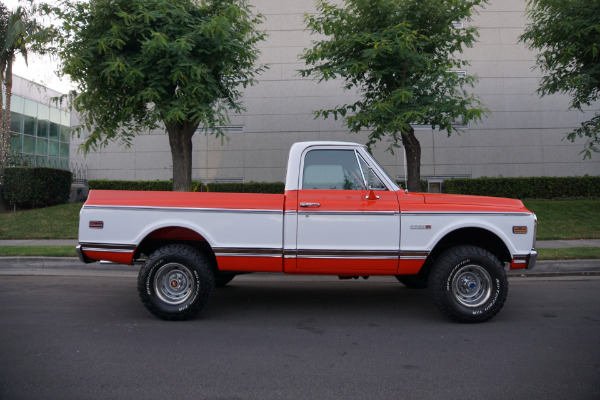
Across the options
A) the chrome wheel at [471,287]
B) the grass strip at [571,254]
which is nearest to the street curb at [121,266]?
the grass strip at [571,254]

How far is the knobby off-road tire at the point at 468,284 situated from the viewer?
496 cm

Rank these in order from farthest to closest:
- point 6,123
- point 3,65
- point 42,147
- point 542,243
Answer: point 42,147 → point 6,123 → point 3,65 → point 542,243

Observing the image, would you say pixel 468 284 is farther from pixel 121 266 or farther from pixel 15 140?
pixel 15 140

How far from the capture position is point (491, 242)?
5527 mm

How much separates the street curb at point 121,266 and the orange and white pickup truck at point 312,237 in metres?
3.81

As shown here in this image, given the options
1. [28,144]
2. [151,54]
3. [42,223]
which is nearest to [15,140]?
[28,144]

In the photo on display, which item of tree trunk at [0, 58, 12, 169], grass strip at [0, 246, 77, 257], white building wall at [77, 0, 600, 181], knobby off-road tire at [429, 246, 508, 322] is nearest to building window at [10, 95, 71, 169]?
tree trunk at [0, 58, 12, 169]

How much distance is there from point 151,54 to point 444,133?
38.9 ft

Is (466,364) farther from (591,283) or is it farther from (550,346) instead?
(591,283)

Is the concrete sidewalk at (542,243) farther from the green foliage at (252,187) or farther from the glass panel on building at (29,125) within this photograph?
the glass panel on building at (29,125)

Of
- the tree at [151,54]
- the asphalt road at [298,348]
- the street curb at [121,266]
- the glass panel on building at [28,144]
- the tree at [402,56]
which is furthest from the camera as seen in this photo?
the glass panel on building at [28,144]

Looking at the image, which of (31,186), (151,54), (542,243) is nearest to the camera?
(151,54)

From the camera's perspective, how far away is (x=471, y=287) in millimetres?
5094

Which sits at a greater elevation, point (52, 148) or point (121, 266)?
point (52, 148)
